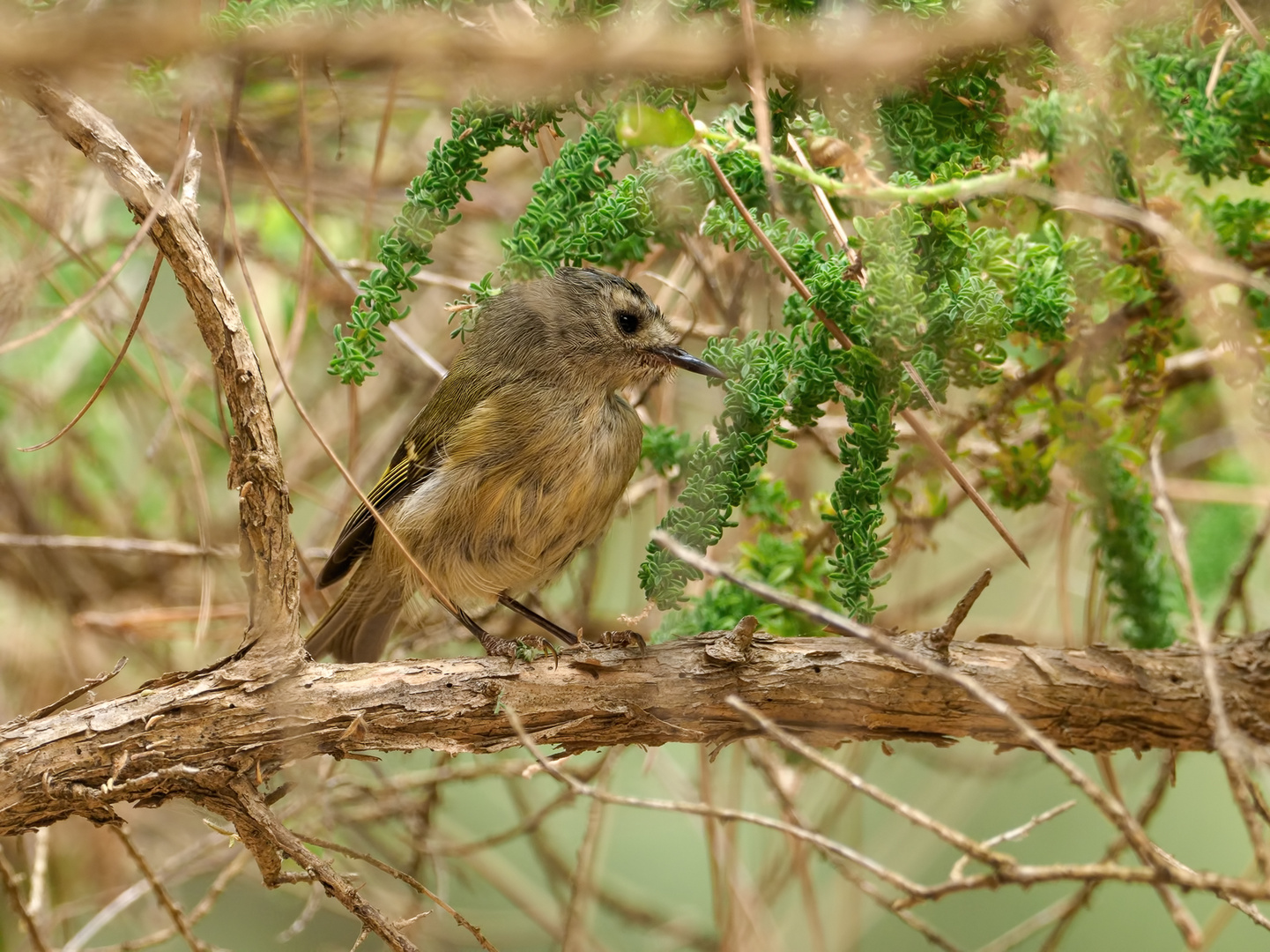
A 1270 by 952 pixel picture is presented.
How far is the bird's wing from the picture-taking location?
2.86 metres

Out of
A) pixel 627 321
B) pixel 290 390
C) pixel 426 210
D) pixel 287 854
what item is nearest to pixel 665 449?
pixel 627 321

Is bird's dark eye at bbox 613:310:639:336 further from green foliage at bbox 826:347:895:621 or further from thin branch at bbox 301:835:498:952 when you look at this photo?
thin branch at bbox 301:835:498:952

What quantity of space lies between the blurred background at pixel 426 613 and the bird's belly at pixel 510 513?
257 mm

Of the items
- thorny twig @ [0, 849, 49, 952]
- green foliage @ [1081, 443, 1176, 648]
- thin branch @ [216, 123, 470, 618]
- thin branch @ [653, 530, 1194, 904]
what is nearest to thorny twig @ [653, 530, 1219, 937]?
thin branch @ [653, 530, 1194, 904]

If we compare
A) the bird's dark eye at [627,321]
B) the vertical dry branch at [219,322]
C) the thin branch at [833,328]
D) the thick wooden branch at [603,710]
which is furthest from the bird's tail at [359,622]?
the thin branch at [833,328]

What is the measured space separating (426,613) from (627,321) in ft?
3.79

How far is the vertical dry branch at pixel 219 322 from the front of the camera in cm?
196

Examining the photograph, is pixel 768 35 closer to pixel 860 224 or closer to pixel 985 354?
pixel 860 224

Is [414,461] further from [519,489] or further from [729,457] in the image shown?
[729,457]

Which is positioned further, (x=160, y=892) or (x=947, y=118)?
(x=160, y=892)

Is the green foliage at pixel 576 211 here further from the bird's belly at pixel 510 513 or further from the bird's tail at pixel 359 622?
the bird's tail at pixel 359 622

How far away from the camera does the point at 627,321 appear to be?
285 cm

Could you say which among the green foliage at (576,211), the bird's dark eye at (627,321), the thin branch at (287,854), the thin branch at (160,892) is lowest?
the thin branch at (160,892)

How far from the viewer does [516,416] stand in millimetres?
2734
